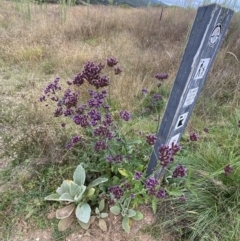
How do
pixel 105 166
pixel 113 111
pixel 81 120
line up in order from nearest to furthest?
pixel 81 120
pixel 105 166
pixel 113 111

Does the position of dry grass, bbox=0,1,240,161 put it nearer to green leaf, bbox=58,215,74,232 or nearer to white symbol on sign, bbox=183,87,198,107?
green leaf, bbox=58,215,74,232

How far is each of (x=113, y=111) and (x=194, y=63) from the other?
1558 millimetres

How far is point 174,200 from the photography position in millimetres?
1527

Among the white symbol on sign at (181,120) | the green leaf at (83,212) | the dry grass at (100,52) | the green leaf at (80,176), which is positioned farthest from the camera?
the dry grass at (100,52)

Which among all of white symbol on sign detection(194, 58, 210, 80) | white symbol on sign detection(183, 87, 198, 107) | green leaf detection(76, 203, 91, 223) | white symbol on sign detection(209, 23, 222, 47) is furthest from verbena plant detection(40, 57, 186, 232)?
white symbol on sign detection(209, 23, 222, 47)

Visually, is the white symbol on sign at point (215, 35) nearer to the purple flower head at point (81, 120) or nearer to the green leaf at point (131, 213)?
the purple flower head at point (81, 120)

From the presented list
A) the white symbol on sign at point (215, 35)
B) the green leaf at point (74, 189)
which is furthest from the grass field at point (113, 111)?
the white symbol on sign at point (215, 35)

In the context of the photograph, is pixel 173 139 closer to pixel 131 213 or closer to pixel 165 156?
pixel 165 156

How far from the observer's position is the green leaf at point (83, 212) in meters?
1.42

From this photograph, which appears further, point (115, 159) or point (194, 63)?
point (115, 159)

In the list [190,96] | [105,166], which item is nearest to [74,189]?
[105,166]

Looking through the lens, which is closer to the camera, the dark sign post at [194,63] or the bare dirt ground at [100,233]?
the dark sign post at [194,63]

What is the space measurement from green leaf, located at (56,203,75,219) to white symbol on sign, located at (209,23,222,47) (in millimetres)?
1293

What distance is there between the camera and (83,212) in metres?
1.46
